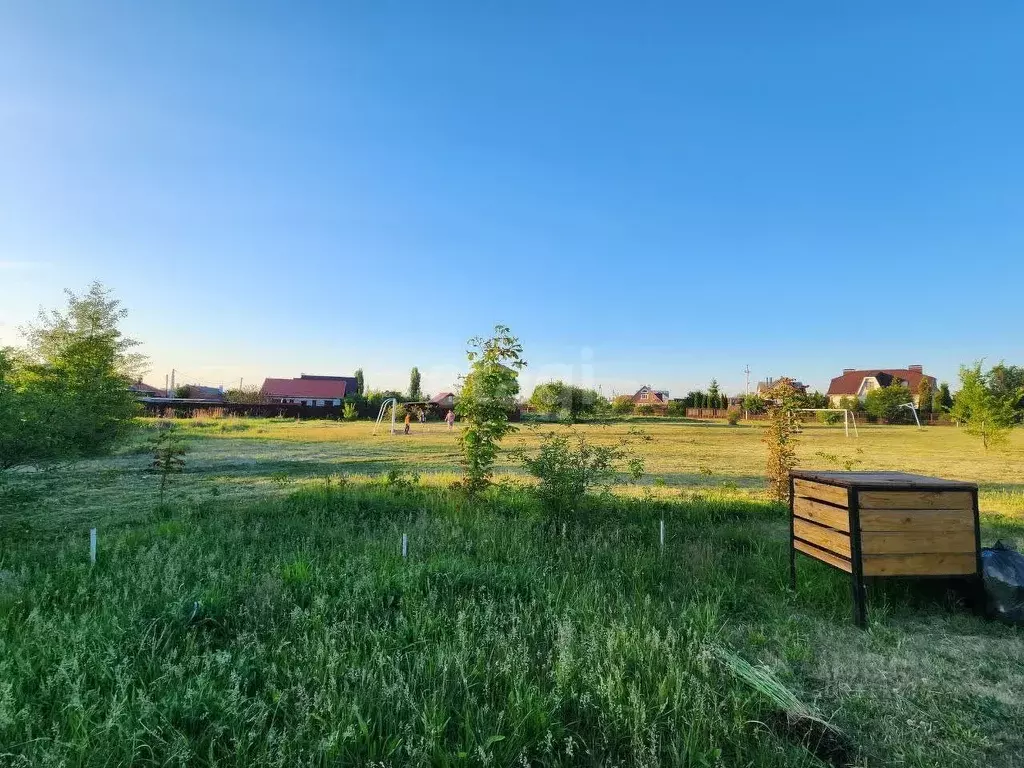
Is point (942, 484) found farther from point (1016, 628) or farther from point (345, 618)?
point (345, 618)

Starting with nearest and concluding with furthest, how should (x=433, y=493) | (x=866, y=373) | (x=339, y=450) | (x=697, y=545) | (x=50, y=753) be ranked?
(x=50, y=753)
(x=697, y=545)
(x=433, y=493)
(x=339, y=450)
(x=866, y=373)

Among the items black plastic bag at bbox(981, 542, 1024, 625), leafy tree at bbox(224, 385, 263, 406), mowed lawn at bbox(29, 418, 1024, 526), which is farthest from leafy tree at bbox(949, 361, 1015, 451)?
leafy tree at bbox(224, 385, 263, 406)

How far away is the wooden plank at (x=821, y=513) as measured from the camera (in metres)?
3.96

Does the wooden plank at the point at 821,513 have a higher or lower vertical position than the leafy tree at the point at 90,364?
lower

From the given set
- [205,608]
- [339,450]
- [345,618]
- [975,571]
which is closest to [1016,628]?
[975,571]

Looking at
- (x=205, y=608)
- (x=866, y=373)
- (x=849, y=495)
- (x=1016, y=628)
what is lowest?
(x=1016, y=628)

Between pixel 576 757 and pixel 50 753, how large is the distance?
2.19 m

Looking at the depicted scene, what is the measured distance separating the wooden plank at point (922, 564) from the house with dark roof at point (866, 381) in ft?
199

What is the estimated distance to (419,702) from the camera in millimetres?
2541

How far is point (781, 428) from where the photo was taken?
8695mm

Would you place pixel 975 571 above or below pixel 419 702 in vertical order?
above

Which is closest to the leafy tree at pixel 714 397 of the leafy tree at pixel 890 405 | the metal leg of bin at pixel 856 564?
the leafy tree at pixel 890 405

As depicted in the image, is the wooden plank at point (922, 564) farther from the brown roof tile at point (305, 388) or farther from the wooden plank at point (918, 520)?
the brown roof tile at point (305, 388)

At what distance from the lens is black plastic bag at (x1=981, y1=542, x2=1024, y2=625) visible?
395cm
